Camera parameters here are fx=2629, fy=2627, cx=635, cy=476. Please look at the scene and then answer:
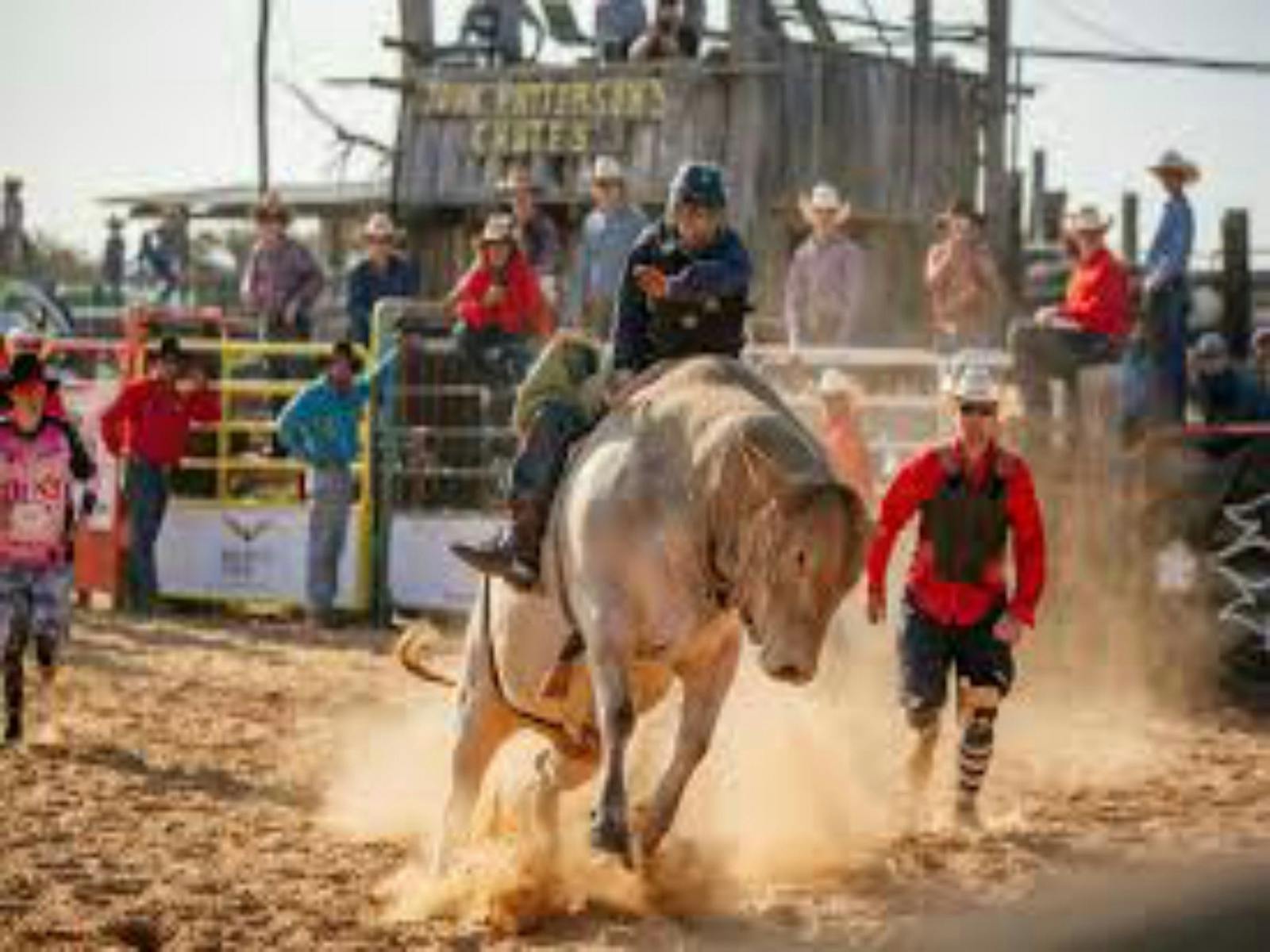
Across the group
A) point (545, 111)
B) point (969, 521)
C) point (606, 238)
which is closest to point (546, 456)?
point (969, 521)

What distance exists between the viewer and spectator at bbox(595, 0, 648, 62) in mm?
21375

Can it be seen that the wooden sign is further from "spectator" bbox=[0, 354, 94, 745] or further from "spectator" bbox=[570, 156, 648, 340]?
"spectator" bbox=[0, 354, 94, 745]

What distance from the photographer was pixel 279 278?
739 inches

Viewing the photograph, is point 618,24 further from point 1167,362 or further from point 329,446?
point 1167,362

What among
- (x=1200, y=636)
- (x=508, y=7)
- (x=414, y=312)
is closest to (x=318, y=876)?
(x=1200, y=636)

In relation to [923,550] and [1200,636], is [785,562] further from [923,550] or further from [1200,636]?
[1200,636]

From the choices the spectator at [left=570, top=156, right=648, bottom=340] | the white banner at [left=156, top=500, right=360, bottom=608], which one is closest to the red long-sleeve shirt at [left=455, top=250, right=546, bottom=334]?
the spectator at [left=570, top=156, right=648, bottom=340]

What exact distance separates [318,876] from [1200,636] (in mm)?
6644

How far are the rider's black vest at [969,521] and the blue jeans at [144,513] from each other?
9.96 meters

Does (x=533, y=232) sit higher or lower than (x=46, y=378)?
higher

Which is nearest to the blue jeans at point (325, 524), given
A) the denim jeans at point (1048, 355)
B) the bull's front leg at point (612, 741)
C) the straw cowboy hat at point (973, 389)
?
the denim jeans at point (1048, 355)

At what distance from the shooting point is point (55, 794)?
408 inches

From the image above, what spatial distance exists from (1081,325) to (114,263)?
19288 millimetres

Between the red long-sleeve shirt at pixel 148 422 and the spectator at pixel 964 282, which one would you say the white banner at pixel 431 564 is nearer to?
the red long-sleeve shirt at pixel 148 422
